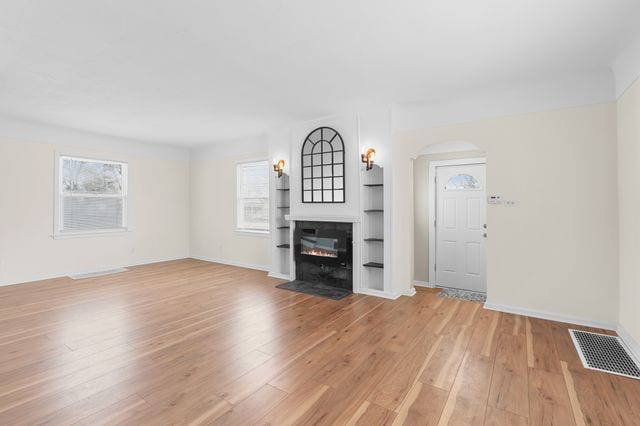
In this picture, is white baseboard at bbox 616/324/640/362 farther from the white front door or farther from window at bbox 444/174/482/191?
window at bbox 444/174/482/191

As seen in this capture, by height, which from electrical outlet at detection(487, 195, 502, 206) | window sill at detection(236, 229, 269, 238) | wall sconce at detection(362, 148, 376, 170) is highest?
wall sconce at detection(362, 148, 376, 170)

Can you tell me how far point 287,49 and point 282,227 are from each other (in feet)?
11.1

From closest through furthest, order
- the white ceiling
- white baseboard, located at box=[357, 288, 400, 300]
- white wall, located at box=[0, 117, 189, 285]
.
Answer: the white ceiling
white baseboard, located at box=[357, 288, 400, 300]
white wall, located at box=[0, 117, 189, 285]

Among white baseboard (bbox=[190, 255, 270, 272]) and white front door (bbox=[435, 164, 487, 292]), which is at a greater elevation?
white front door (bbox=[435, 164, 487, 292])

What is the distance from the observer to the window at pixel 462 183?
505 centimetres

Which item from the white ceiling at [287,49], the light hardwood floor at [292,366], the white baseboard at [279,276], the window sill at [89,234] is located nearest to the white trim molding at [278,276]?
the white baseboard at [279,276]

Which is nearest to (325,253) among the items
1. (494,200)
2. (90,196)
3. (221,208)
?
(494,200)

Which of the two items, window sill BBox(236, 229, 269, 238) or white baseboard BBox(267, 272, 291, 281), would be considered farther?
window sill BBox(236, 229, 269, 238)

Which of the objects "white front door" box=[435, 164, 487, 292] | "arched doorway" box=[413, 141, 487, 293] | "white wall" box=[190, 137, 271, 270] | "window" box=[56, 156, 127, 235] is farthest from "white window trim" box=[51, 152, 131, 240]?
"white front door" box=[435, 164, 487, 292]

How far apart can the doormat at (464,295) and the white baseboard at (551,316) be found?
0.46 metres

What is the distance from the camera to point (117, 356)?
269cm

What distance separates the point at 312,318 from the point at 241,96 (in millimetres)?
2833

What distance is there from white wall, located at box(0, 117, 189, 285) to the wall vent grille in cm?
731

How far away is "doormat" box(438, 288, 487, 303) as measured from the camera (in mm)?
4453
